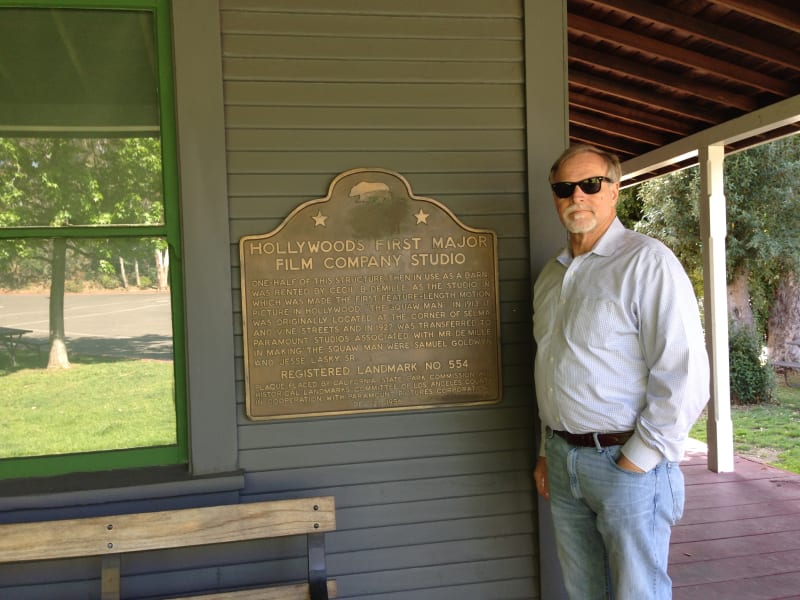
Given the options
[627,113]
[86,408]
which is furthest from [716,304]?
[86,408]

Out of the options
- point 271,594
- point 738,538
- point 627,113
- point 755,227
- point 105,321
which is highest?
point 627,113

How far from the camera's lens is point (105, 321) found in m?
2.42

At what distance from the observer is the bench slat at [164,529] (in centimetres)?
213

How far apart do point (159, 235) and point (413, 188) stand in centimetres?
103

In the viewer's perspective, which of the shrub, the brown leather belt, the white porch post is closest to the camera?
the brown leather belt

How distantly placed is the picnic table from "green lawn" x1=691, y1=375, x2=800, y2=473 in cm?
669

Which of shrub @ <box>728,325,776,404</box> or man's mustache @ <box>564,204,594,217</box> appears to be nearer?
man's mustache @ <box>564,204,594,217</box>

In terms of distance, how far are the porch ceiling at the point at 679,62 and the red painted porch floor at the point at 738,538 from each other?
2.80 metres

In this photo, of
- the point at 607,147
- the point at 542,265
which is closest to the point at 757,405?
the point at 607,147

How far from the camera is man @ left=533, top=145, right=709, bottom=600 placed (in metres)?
1.91

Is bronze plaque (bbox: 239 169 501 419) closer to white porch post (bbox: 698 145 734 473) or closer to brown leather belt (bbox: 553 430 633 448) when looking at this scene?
brown leather belt (bbox: 553 430 633 448)

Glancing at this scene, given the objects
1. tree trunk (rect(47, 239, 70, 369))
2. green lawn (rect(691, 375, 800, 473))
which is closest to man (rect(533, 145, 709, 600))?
A: tree trunk (rect(47, 239, 70, 369))

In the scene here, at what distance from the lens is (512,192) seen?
269 cm

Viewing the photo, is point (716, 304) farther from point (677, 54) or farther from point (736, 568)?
point (736, 568)
